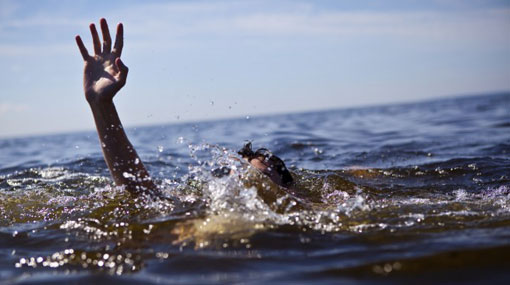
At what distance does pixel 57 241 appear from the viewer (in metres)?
3.95

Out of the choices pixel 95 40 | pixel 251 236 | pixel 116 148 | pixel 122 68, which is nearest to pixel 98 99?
pixel 122 68

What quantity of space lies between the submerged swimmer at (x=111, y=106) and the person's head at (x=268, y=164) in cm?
121

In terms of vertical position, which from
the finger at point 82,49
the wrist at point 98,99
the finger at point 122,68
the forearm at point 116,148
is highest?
the finger at point 82,49

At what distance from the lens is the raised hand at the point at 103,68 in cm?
414

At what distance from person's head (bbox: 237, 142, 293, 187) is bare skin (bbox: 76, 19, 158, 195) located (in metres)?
1.29

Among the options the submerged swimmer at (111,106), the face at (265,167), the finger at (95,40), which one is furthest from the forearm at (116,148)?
the face at (265,167)

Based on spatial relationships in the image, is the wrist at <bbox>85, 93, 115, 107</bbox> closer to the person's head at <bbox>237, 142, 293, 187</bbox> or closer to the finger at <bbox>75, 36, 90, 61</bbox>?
the finger at <bbox>75, 36, 90, 61</bbox>

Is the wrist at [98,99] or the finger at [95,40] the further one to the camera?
the finger at [95,40]

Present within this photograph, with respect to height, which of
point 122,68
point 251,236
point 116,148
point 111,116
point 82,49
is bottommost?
point 251,236

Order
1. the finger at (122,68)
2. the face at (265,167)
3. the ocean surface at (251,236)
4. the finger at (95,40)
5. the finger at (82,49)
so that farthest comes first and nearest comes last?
the face at (265,167)
the finger at (95,40)
the finger at (82,49)
the finger at (122,68)
the ocean surface at (251,236)

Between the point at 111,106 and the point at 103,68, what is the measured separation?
38 cm

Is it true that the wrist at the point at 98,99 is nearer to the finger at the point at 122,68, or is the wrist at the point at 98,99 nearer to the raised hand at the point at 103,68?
the raised hand at the point at 103,68

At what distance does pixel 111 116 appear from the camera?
423 cm

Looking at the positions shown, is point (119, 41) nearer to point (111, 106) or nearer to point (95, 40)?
point (95, 40)
